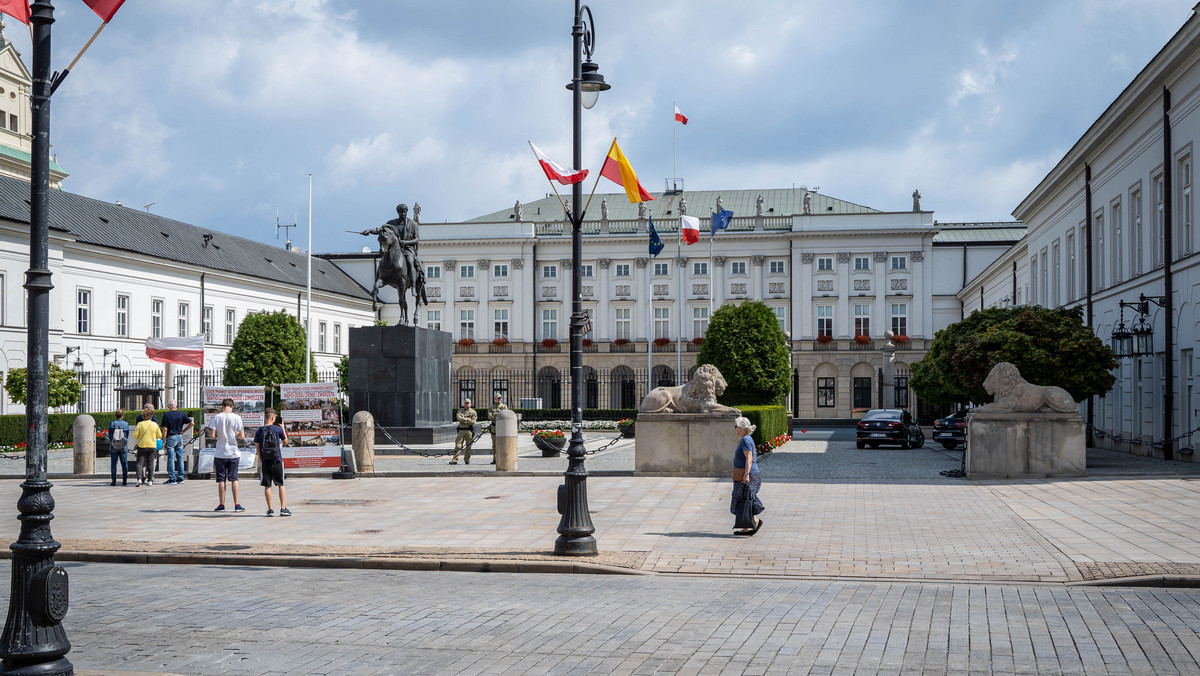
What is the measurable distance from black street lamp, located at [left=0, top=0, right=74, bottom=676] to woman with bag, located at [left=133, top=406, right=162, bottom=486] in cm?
1786

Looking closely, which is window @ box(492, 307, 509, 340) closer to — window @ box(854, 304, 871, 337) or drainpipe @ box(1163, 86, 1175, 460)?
window @ box(854, 304, 871, 337)

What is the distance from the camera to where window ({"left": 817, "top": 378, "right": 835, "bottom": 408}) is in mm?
81188

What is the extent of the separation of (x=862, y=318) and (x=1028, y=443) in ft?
198

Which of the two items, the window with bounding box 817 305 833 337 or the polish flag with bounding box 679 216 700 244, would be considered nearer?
the polish flag with bounding box 679 216 700 244

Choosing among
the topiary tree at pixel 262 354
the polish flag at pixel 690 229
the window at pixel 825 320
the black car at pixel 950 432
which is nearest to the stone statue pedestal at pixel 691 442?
the black car at pixel 950 432

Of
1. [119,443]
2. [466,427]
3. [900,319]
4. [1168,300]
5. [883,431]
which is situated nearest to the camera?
[119,443]

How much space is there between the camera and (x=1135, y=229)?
110ft

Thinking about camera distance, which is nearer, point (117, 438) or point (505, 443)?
point (117, 438)

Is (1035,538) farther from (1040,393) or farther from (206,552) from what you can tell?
(206,552)

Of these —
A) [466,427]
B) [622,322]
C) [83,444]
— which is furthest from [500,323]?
[83,444]

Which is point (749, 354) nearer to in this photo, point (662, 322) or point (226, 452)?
point (662, 322)

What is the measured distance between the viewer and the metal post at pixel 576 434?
1304 centimetres

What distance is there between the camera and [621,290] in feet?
282

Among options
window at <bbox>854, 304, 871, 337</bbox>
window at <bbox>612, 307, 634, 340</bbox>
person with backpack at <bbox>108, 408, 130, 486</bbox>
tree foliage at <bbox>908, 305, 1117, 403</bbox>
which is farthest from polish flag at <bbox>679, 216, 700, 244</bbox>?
window at <bbox>612, 307, 634, 340</bbox>
